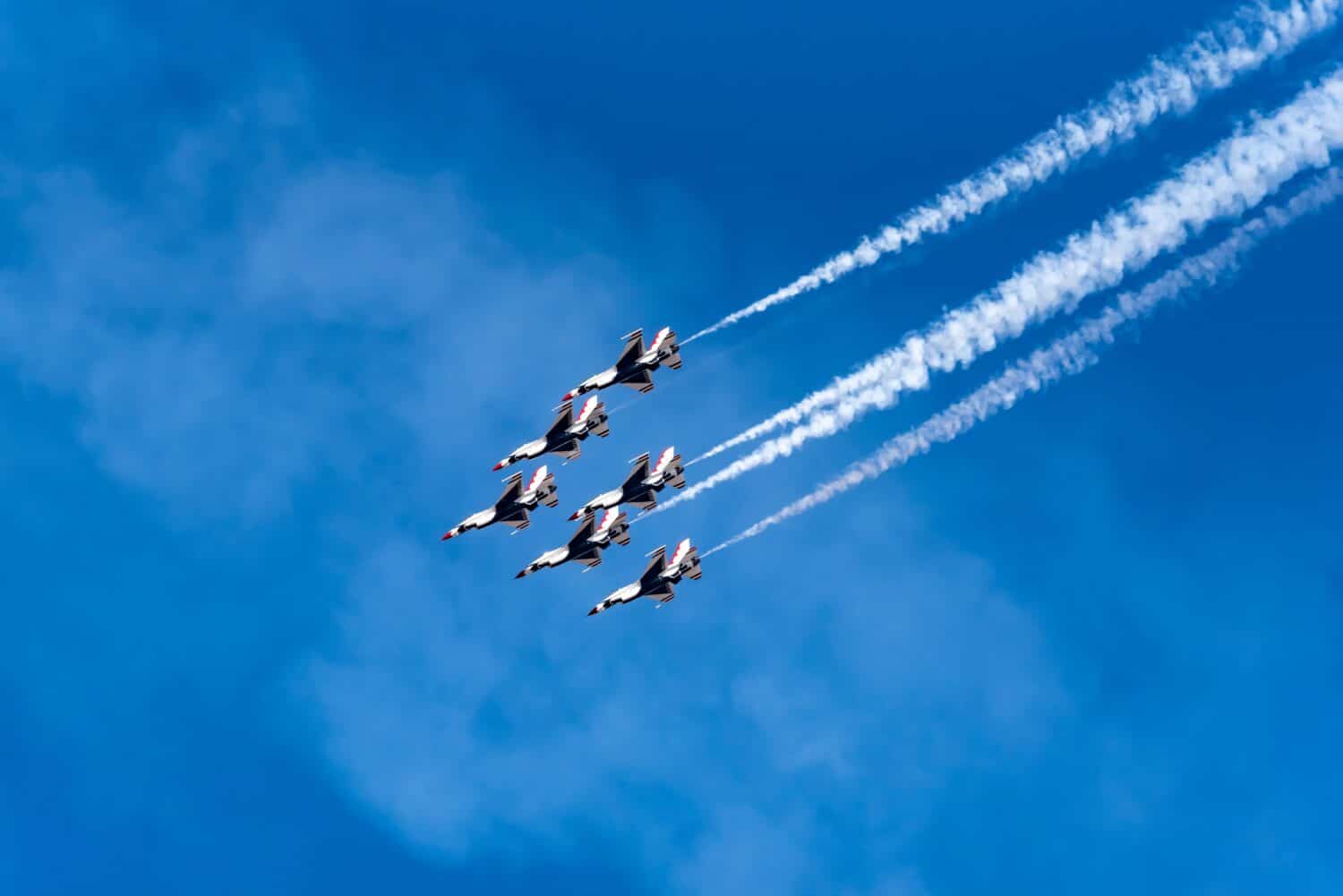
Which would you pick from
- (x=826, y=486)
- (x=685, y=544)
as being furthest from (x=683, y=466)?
(x=826, y=486)

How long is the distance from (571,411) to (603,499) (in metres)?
4.96

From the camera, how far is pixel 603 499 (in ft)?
309

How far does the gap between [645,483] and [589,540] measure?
16.9 ft

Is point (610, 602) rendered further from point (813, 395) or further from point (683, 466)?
point (813, 395)

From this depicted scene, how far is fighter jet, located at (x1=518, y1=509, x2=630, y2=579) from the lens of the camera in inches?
3775

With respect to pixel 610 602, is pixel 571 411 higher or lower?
higher

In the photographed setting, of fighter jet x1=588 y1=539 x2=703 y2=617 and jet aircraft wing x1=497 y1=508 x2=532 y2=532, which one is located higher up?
jet aircraft wing x1=497 y1=508 x2=532 y2=532

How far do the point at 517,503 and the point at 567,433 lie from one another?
513 cm

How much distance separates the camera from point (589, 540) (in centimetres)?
9612

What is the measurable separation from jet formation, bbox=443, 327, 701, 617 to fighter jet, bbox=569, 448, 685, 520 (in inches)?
1.9

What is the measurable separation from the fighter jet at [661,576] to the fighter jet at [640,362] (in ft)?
30.3

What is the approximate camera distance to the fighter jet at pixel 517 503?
95875 millimetres

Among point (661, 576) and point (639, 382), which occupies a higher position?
point (639, 382)

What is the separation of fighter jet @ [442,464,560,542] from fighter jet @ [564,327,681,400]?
8.19 m
